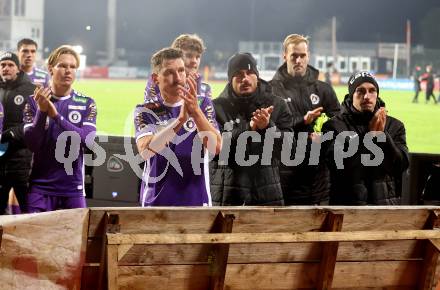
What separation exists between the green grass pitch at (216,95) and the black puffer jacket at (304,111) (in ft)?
23.4

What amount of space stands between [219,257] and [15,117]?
4.04 meters

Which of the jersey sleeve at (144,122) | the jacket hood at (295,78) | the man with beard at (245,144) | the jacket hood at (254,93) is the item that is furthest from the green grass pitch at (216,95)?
the jersey sleeve at (144,122)

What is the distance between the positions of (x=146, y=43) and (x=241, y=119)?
60.5 feet

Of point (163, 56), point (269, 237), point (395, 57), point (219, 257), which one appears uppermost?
point (395, 57)

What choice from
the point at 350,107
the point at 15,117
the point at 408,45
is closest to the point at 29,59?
the point at 15,117

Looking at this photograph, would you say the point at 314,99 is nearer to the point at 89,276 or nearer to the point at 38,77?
the point at 38,77

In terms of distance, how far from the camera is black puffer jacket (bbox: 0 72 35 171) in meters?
7.20

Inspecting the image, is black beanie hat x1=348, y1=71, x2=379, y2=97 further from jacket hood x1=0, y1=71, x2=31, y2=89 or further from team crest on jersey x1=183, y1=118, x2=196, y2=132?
jacket hood x1=0, y1=71, x2=31, y2=89

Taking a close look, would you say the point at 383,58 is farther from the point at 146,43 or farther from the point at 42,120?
the point at 42,120

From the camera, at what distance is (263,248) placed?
390cm

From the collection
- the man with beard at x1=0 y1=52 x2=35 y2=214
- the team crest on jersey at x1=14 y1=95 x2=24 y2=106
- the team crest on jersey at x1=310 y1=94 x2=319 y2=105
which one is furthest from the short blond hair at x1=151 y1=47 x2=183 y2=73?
the team crest on jersey at x1=14 y1=95 x2=24 y2=106

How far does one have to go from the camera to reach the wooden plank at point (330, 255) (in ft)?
12.8

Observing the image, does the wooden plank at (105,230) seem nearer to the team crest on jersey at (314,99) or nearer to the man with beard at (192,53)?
the man with beard at (192,53)

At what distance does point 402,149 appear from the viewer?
5648mm
